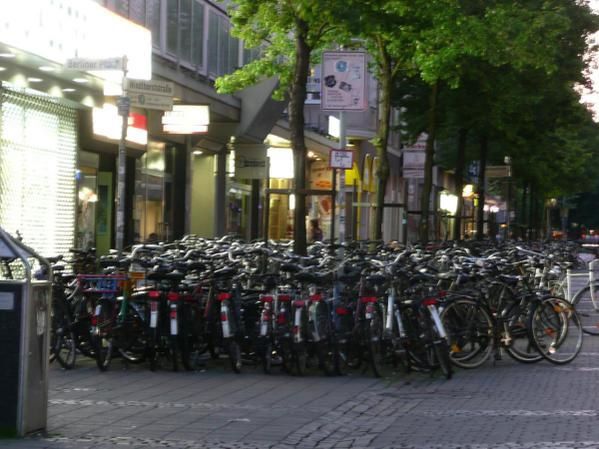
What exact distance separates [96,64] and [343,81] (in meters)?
3.80

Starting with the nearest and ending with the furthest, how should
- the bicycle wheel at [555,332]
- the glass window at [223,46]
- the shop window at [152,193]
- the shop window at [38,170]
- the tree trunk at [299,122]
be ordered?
the bicycle wheel at [555,332] → the tree trunk at [299,122] → the shop window at [38,170] → the shop window at [152,193] → the glass window at [223,46]

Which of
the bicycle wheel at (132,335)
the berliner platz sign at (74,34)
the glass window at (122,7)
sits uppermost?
the glass window at (122,7)

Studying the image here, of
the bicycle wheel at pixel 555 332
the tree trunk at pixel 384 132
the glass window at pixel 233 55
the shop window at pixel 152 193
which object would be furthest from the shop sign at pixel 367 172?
the bicycle wheel at pixel 555 332

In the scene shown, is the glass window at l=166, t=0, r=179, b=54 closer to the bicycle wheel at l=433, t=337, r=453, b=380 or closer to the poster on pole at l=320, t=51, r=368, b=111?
the poster on pole at l=320, t=51, r=368, b=111

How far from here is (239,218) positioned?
135 ft

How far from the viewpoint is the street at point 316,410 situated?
9.30 m

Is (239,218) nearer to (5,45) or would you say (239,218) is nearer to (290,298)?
(5,45)

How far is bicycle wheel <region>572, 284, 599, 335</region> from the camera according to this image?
65.7ft

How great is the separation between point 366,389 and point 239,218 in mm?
28785

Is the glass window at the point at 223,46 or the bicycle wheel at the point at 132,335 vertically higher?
the glass window at the point at 223,46

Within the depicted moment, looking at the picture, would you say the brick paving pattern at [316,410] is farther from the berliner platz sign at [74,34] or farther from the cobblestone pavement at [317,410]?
the berliner platz sign at [74,34]

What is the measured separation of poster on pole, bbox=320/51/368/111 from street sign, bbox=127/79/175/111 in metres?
2.42

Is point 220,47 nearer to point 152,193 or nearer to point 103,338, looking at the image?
point 152,193

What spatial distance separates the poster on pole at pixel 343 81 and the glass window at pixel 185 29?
45.9 ft
